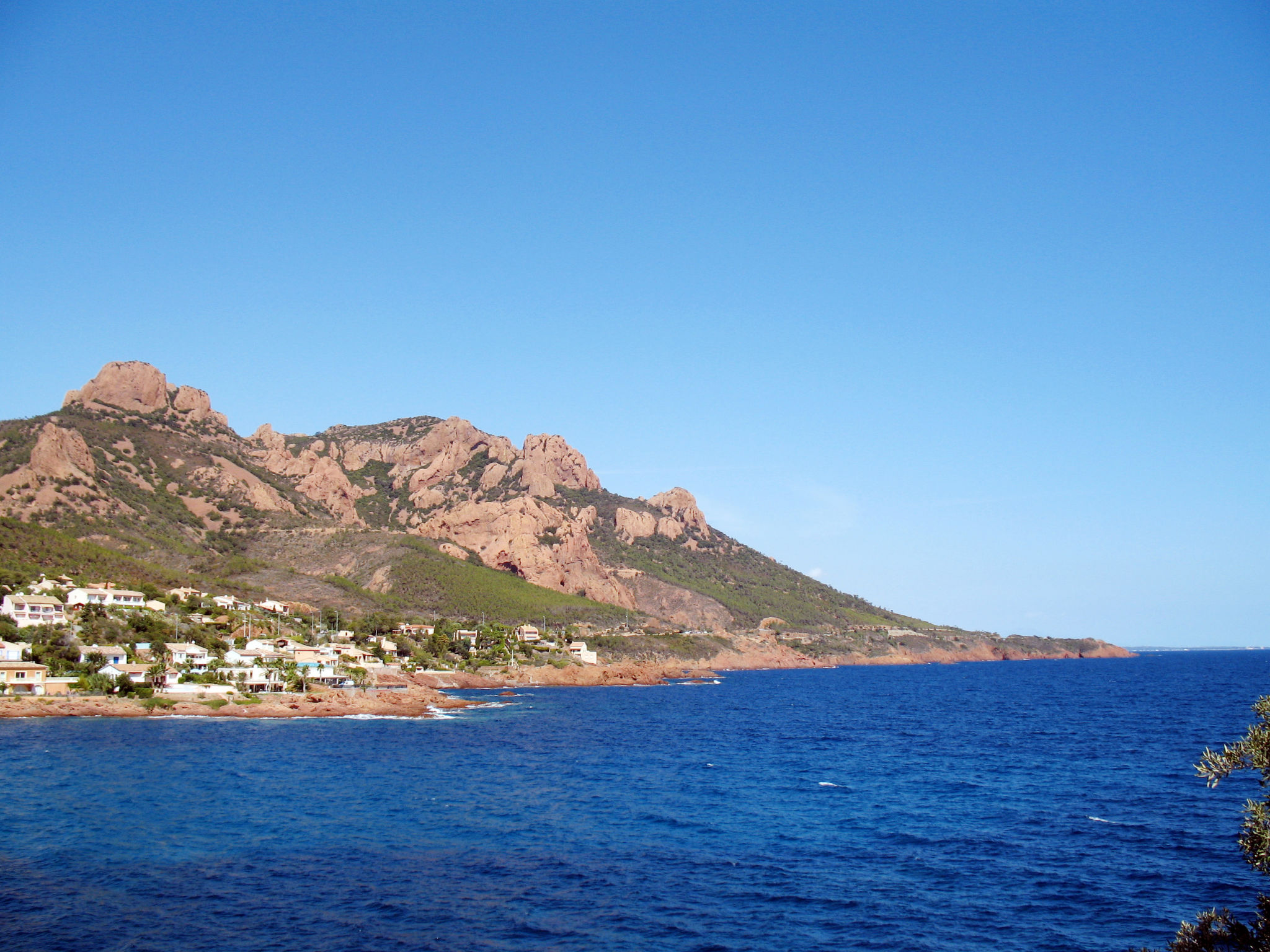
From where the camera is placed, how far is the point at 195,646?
86625 millimetres

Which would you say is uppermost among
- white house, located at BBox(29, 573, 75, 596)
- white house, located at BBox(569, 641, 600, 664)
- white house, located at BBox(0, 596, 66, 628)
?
white house, located at BBox(29, 573, 75, 596)

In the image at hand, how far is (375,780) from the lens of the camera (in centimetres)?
4572

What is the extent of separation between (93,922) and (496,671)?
9361 cm

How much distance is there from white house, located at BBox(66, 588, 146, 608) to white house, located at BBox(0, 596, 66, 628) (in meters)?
3.65

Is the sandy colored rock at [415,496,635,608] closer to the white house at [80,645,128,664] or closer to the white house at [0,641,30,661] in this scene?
the white house at [80,645,128,664]

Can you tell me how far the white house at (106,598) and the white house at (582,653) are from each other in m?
61.3

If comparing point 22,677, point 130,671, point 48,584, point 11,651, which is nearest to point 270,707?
point 130,671

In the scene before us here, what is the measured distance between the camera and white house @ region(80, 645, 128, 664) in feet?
259

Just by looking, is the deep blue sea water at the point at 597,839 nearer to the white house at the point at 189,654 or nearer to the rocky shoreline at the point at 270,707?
the rocky shoreline at the point at 270,707

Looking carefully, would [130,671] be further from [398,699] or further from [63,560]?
[63,560]

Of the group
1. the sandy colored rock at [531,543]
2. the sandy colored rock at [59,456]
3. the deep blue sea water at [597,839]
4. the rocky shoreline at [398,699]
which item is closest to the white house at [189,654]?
the rocky shoreline at [398,699]

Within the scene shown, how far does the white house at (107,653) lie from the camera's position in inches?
3108

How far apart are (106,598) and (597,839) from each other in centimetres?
8012

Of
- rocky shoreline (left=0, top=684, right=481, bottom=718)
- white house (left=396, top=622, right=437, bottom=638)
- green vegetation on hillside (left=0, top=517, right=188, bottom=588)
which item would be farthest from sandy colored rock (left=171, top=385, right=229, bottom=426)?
rocky shoreline (left=0, top=684, right=481, bottom=718)
